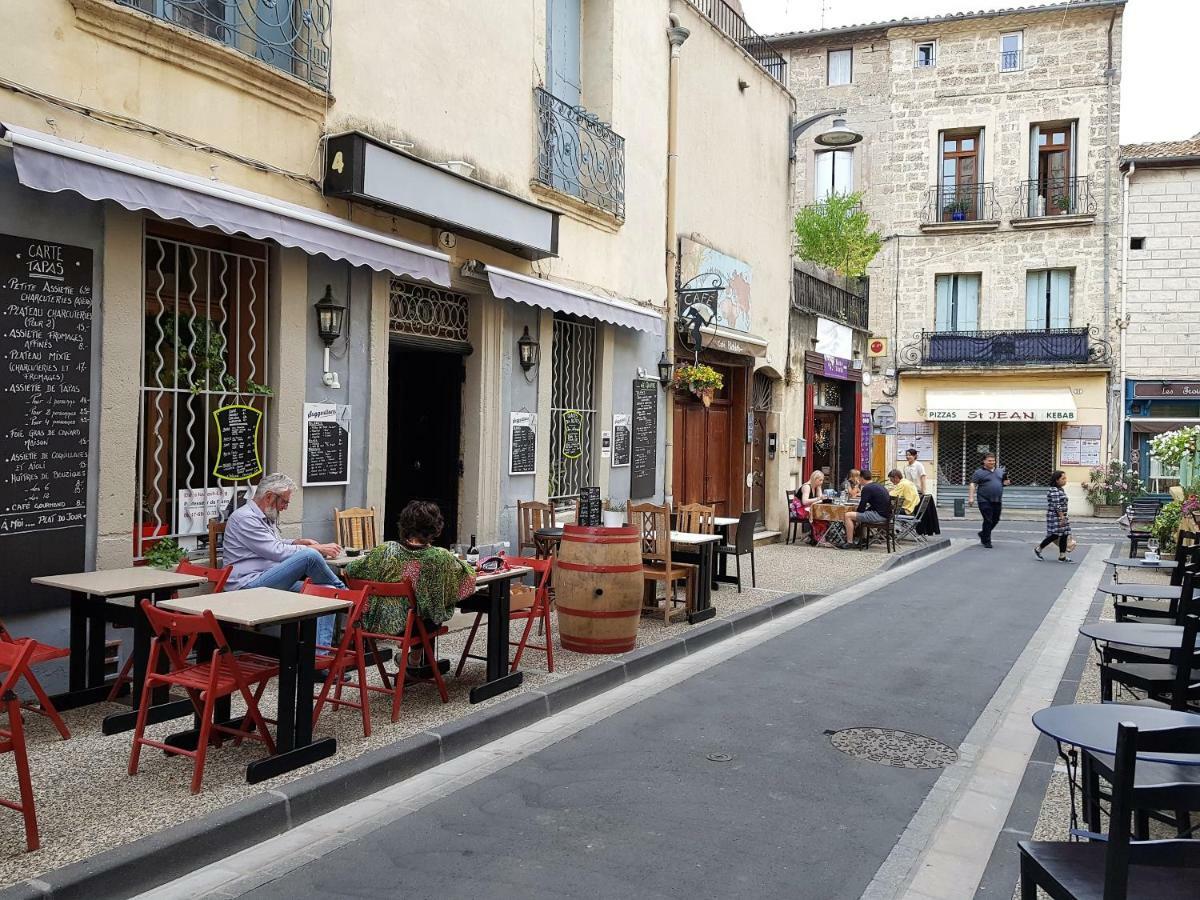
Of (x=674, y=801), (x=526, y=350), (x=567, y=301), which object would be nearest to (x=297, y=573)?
(x=674, y=801)

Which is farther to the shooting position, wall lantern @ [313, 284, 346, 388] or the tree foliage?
the tree foliage

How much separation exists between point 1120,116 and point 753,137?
16556 millimetres

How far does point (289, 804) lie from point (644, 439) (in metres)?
8.33

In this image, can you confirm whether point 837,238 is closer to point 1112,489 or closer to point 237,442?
point 1112,489

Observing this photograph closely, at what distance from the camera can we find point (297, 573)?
19.4 ft

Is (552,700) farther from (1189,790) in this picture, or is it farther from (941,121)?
(941,121)

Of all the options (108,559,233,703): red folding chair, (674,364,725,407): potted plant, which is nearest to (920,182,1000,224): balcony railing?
(674,364,725,407): potted plant

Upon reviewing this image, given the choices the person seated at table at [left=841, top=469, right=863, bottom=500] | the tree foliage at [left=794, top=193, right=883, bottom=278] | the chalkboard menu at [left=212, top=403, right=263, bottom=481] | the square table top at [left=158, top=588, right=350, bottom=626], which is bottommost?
the square table top at [left=158, top=588, right=350, bottom=626]

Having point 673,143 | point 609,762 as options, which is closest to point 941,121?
point 673,143

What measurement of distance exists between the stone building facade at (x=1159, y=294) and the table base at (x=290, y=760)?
26.6 meters

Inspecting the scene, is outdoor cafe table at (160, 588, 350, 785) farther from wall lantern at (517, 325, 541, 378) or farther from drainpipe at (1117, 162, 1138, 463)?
drainpipe at (1117, 162, 1138, 463)

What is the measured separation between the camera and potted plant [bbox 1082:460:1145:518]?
84.8 ft

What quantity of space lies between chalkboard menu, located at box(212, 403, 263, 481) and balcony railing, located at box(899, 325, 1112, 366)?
24.6 m

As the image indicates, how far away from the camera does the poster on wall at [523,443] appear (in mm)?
9680
